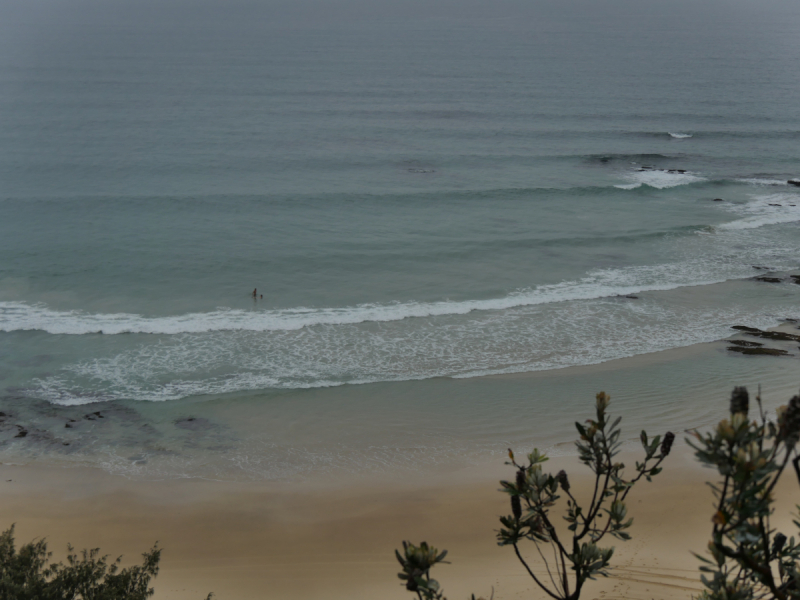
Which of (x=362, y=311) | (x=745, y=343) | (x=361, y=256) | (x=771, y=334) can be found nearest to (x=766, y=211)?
(x=771, y=334)

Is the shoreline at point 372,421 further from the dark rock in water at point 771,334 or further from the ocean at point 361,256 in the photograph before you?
the dark rock in water at point 771,334

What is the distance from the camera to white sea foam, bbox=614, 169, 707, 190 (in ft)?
127

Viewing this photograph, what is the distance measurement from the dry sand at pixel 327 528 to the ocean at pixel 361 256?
3.04 feet

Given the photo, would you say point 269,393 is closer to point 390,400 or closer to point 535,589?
point 390,400

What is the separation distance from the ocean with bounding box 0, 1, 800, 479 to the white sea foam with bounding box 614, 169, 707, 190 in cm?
22

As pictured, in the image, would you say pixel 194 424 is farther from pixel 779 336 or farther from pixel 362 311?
pixel 779 336

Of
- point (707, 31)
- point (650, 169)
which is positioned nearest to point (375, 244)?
point (650, 169)

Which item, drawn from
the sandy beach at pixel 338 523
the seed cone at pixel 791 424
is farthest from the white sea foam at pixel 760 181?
the seed cone at pixel 791 424

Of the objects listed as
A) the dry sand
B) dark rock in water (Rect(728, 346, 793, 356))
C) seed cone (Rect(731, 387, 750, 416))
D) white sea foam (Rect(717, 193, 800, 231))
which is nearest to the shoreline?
dark rock in water (Rect(728, 346, 793, 356))

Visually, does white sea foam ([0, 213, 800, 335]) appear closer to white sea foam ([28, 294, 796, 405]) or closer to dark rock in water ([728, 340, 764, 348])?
white sea foam ([28, 294, 796, 405])

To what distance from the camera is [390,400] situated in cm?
1827

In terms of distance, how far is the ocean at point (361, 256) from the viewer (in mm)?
17469

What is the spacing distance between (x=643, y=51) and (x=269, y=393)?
85.3 metres

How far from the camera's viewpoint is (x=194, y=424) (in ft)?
55.9
